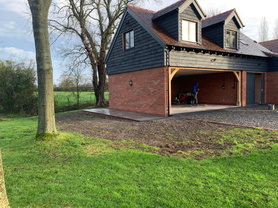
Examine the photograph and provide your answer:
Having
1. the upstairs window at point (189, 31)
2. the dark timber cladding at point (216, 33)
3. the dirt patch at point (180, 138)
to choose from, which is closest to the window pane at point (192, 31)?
the upstairs window at point (189, 31)

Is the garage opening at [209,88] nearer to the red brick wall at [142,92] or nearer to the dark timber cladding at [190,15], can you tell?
the red brick wall at [142,92]

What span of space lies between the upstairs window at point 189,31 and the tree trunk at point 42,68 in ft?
24.7

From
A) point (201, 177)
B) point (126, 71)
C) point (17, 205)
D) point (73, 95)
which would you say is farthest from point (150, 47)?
point (73, 95)

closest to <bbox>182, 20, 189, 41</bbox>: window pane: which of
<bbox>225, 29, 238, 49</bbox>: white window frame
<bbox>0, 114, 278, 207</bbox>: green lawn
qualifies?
<bbox>225, 29, 238, 49</bbox>: white window frame

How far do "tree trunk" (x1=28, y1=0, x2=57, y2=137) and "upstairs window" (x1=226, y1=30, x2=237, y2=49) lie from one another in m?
11.5

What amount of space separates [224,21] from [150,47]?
18.8 feet

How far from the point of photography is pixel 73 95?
821 inches

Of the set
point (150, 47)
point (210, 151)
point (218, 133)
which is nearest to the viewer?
point (210, 151)

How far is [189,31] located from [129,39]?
12.3 ft

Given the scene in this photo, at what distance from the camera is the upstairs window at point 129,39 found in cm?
1238

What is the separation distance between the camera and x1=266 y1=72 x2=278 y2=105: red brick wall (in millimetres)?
15052

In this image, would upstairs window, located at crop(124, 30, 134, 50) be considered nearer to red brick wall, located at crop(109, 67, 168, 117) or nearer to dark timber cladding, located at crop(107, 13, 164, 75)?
dark timber cladding, located at crop(107, 13, 164, 75)

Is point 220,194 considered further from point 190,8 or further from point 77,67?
point 77,67

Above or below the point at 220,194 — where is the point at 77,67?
above
